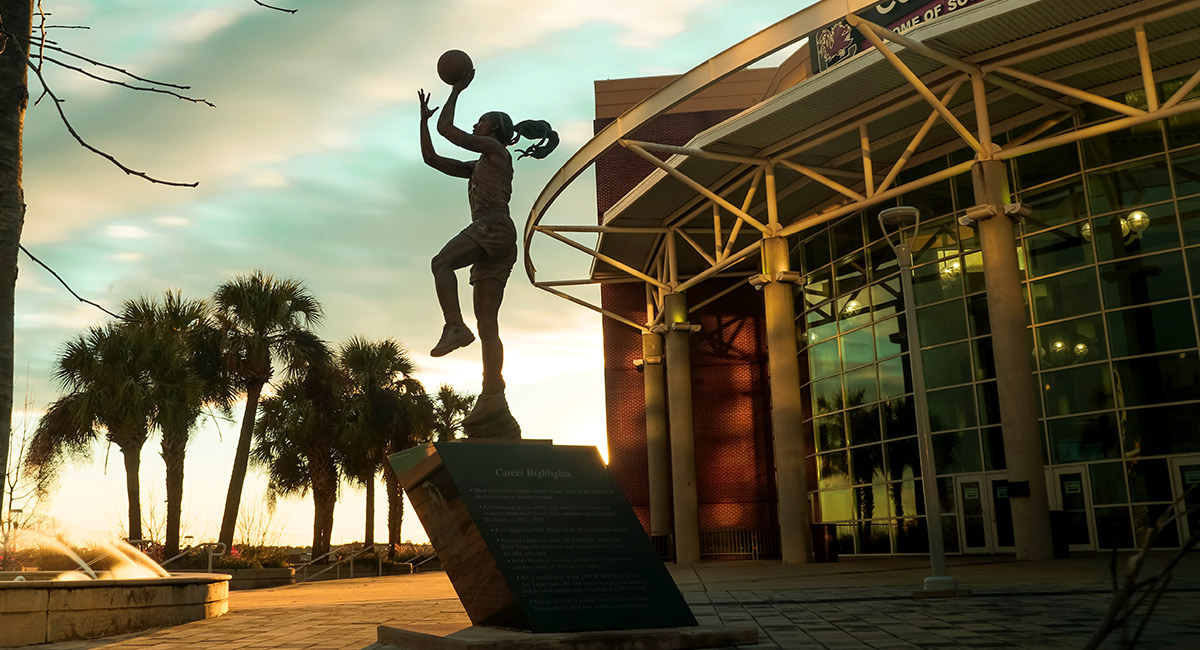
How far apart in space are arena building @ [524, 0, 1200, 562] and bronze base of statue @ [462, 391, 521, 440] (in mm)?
6702

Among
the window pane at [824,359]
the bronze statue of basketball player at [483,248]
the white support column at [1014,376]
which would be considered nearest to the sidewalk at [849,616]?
the bronze statue of basketball player at [483,248]

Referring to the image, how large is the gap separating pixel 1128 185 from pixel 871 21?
7069 mm

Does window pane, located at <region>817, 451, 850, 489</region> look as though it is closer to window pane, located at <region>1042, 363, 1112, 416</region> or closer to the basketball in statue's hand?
window pane, located at <region>1042, 363, 1112, 416</region>

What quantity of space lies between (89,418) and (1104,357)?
25851 millimetres

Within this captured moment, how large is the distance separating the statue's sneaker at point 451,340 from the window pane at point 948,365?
18684 mm

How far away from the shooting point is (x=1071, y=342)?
22250 millimetres

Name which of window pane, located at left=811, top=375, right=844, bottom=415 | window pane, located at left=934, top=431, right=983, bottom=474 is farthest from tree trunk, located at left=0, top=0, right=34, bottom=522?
window pane, located at left=811, top=375, right=844, bottom=415

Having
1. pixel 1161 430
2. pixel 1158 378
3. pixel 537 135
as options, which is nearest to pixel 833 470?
pixel 1161 430

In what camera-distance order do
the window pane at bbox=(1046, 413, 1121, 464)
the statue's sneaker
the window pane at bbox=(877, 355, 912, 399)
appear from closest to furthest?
the statue's sneaker
the window pane at bbox=(1046, 413, 1121, 464)
the window pane at bbox=(877, 355, 912, 399)

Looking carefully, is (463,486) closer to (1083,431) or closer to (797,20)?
(797,20)

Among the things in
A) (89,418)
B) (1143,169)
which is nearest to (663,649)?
(1143,169)

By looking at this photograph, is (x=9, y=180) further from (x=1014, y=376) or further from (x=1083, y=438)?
(x=1083, y=438)

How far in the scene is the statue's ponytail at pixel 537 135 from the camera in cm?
902

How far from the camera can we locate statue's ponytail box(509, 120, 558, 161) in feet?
29.6
